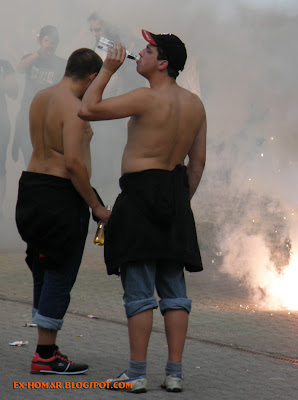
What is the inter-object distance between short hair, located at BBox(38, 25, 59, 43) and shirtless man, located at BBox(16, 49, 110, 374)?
316 inches

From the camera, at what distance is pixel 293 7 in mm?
7324

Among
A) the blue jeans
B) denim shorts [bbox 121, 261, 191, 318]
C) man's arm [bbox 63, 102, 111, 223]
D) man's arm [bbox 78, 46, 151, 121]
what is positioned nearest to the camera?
man's arm [bbox 78, 46, 151, 121]

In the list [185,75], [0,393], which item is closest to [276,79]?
[185,75]

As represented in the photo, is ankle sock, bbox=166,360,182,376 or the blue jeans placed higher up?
the blue jeans

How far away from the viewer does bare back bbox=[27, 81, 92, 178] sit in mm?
4609

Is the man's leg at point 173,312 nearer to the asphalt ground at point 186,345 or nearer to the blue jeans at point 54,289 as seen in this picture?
the asphalt ground at point 186,345

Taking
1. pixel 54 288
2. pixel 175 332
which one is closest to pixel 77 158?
pixel 54 288

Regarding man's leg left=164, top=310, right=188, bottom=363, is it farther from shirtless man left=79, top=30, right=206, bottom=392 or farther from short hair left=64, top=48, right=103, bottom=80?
short hair left=64, top=48, right=103, bottom=80

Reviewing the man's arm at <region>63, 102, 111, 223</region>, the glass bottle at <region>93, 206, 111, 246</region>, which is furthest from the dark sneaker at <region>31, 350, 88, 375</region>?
the man's arm at <region>63, 102, 111, 223</region>

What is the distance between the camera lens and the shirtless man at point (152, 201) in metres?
4.39

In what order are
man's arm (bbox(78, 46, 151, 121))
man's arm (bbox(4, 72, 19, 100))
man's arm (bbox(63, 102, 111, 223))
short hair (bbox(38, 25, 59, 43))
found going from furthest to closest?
man's arm (bbox(4, 72, 19, 100))
short hair (bbox(38, 25, 59, 43))
man's arm (bbox(63, 102, 111, 223))
man's arm (bbox(78, 46, 151, 121))

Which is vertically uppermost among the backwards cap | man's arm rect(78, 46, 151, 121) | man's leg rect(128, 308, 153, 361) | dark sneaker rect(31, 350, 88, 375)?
the backwards cap

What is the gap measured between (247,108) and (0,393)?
5011mm

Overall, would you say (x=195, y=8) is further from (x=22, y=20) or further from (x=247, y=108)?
(x=22, y=20)
